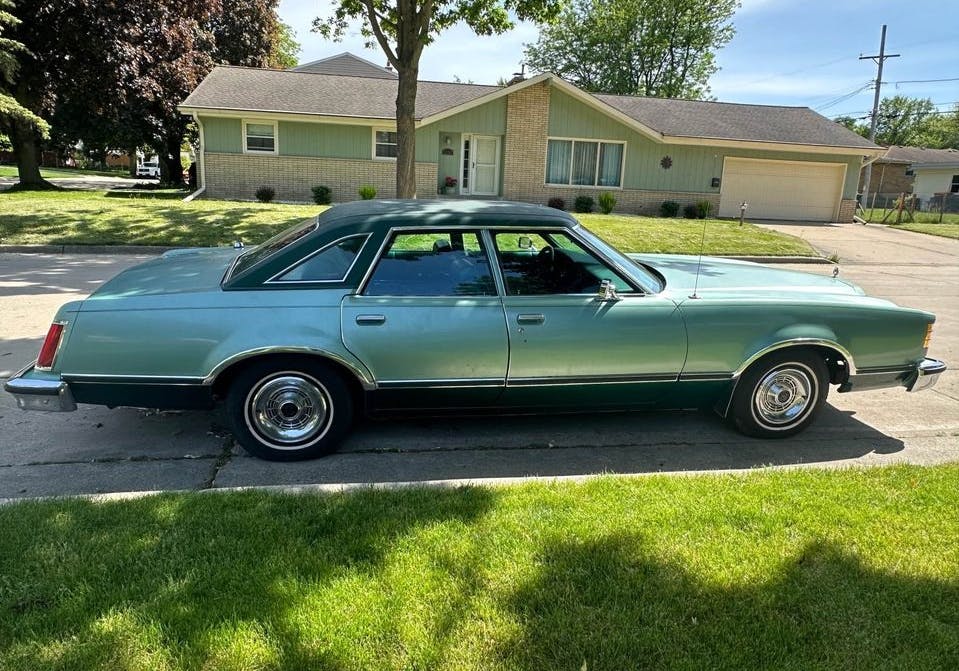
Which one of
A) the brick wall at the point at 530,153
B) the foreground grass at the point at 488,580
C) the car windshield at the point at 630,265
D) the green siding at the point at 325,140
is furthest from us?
the brick wall at the point at 530,153

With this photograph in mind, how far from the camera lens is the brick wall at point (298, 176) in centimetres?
2225

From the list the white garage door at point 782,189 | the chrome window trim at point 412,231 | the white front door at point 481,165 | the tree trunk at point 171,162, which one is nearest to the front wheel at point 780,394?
the chrome window trim at point 412,231

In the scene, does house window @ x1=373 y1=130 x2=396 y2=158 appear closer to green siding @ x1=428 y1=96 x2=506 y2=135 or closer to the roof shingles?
the roof shingles

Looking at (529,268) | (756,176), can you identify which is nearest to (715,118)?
(756,176)

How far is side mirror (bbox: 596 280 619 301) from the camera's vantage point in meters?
4.16

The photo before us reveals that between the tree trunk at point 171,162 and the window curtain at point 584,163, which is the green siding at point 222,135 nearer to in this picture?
the tree trunk at point 171,162

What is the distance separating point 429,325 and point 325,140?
67.1 ft

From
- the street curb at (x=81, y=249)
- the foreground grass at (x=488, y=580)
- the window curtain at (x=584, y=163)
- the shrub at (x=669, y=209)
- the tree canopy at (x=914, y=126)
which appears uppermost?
the tree canopy at (x=914, y=126)

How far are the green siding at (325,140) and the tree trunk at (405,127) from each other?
904 centimetres

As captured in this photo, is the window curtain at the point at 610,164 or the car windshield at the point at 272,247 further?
the window curtain at the point at 610,164

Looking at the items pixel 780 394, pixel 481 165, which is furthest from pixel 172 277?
pixel 481 165

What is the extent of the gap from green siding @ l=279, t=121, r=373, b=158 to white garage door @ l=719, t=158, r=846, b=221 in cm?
1344

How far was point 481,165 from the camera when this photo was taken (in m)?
24.3

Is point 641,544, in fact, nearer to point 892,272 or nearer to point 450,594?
point 450,594
